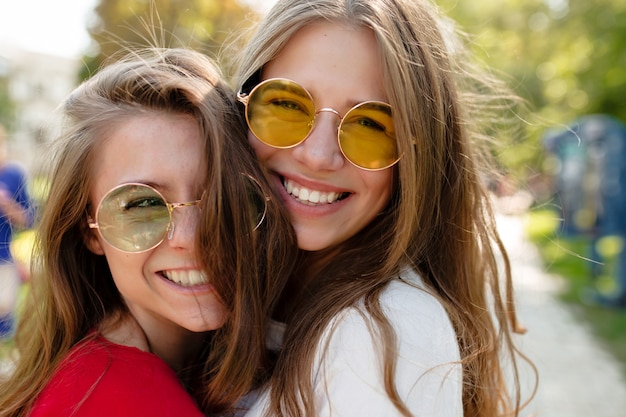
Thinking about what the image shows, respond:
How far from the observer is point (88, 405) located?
1670 mm

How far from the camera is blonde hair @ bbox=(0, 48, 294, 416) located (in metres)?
1.92

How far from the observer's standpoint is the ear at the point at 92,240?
6.78ft

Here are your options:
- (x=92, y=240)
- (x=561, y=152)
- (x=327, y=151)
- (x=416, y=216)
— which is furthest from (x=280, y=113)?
(x=561, y=152)

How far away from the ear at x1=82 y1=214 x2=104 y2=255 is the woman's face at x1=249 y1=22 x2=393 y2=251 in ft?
2.00

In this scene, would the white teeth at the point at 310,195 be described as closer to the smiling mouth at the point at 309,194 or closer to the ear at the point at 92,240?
the smiling mouth at the point at 309,194

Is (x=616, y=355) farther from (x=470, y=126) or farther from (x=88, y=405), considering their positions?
(x=88, y=405)

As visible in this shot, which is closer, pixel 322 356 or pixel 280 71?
pixel 322 356

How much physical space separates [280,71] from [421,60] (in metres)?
0.47

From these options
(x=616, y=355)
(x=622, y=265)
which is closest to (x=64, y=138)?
(x=616, y=355)

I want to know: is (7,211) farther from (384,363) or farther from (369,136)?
(384,363)

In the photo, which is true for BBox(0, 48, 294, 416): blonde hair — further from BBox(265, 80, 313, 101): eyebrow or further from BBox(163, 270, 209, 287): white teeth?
BBox(265, 80, 313, 101): eyebrow

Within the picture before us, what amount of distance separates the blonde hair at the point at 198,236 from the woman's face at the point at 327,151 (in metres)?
0.11

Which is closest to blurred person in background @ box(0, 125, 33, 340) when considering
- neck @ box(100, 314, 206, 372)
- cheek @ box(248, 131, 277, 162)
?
neck @ box(100, 314, 206, 372)

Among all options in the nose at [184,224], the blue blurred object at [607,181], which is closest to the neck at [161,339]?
the nose at [184,224]
